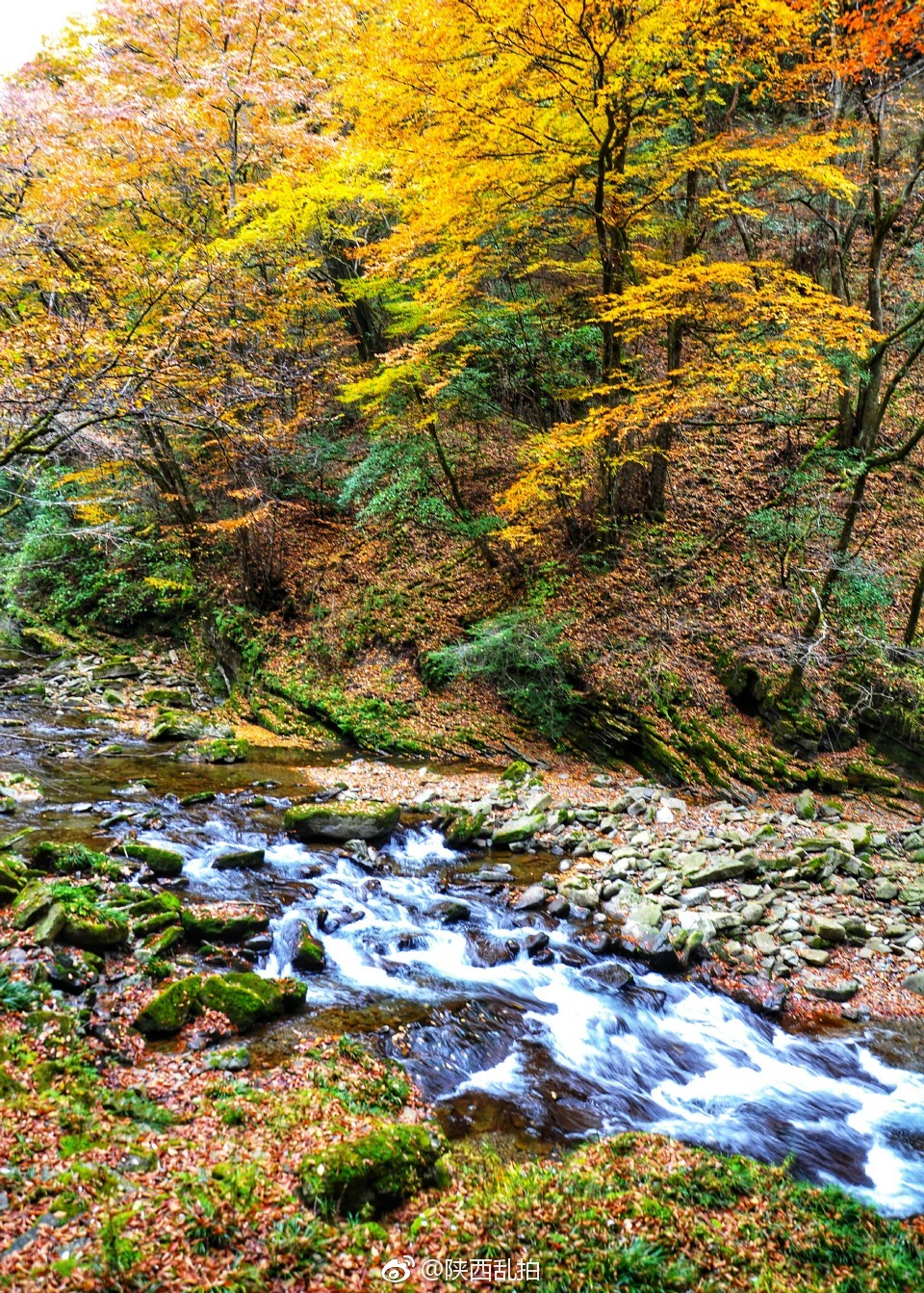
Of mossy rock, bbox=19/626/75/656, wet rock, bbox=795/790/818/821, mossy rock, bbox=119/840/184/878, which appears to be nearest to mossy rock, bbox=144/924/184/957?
mossy rock, bbox=119/840/184/878

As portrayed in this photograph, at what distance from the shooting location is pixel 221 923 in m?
6.28

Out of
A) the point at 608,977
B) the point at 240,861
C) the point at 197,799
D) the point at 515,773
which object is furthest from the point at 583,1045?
the point at 197,799

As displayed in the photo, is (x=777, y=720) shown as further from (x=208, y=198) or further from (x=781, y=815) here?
(x=208, y=198)

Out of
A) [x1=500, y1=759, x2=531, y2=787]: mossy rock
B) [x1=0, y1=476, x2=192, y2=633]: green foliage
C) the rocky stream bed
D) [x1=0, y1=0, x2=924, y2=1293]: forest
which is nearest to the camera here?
[x1=0, y1=0, x2=924, y2=1293]: forest

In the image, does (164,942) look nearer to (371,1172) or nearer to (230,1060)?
(230,1060)

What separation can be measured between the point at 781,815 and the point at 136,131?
1536 cm

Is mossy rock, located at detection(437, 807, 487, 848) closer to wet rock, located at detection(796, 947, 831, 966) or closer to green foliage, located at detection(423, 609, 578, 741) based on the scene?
green foliage, located at detection(423, 609, 578, 741)

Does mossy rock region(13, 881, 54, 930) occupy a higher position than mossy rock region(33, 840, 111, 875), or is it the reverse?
mossy rock region(13, 881, 54, 930)

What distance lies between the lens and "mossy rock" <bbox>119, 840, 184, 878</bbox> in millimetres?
7277

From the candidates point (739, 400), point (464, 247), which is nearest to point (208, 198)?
point (464, 247)

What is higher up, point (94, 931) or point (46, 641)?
point (94, 931)

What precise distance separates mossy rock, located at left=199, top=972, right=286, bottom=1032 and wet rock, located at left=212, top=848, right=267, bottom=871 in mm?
2387

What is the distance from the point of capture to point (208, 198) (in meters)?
14.0

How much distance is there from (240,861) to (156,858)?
93 cm
